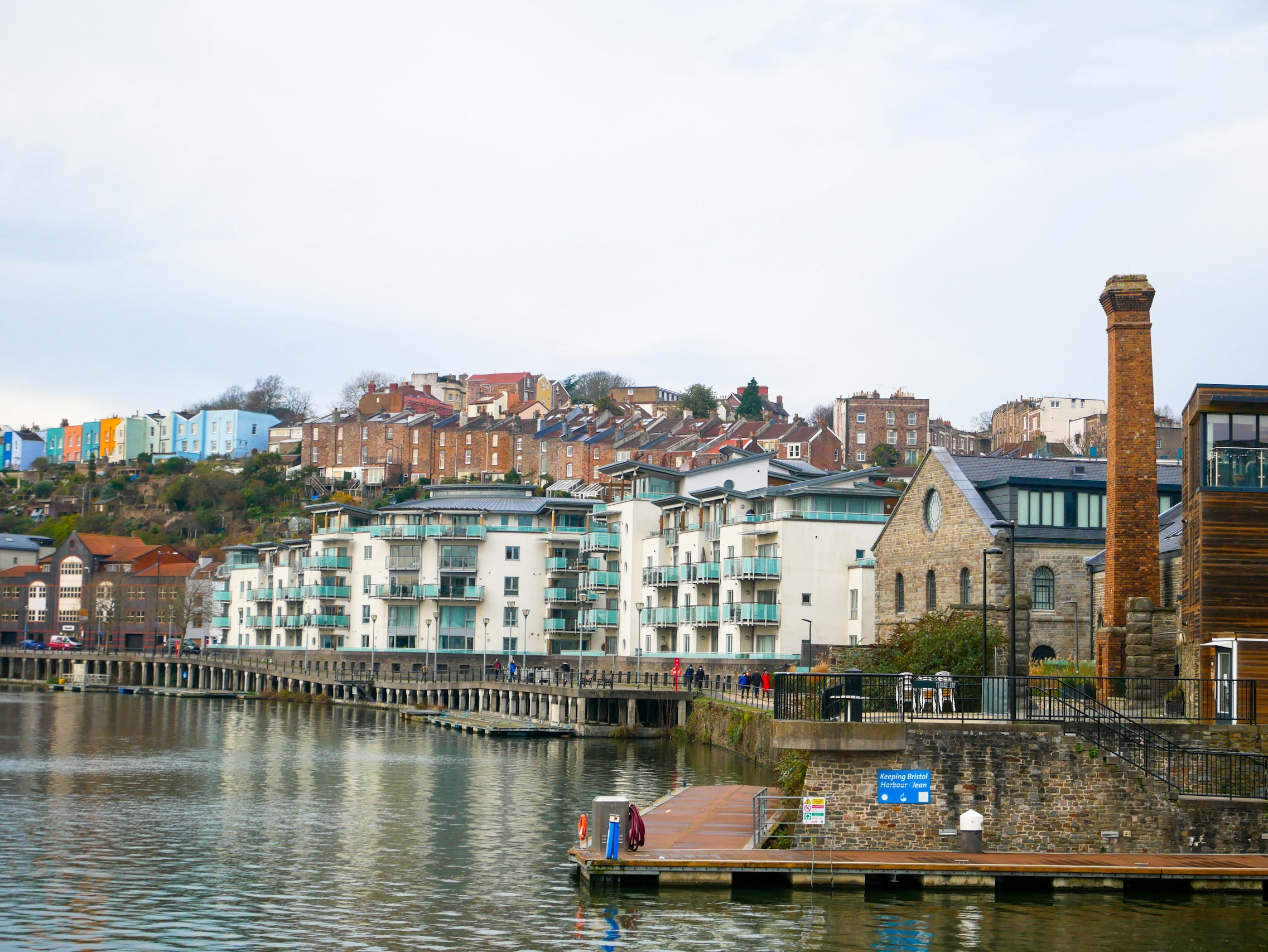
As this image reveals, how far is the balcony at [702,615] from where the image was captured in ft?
269

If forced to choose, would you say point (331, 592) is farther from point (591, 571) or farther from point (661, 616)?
point (661, 616)

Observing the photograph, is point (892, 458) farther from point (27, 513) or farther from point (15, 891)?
point (15, 891)

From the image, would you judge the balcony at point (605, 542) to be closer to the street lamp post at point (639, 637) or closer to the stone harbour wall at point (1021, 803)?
the street lamp post at point (639, 637)

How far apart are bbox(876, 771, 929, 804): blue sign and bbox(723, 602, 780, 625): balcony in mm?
48147

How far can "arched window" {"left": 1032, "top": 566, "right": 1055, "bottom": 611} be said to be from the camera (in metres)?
55.8

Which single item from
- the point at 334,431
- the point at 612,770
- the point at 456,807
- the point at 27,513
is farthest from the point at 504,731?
the point at 27,513

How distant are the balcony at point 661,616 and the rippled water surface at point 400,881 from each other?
27.7 metres

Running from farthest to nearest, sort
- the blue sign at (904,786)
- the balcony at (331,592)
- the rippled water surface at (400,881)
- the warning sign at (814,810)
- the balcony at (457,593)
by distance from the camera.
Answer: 1. the balcony at (331,592)
2. the balcony at (457,593)
3. the blue sign at (904,786)
4. the warning sign at (814,810)
5. the rippled water surface at (400,881)

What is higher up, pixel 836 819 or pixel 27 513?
pixel 27 513

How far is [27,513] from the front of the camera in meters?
195

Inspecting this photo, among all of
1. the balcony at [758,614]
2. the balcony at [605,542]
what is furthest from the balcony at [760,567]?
the balcony at [605,542]

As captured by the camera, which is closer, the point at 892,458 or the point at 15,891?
the point at 15,891

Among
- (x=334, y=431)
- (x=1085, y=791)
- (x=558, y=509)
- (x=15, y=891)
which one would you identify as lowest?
(x=15, y=891)

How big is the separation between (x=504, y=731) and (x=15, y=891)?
43.7 meters
